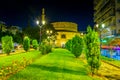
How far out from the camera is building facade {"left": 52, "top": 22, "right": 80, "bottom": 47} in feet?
475

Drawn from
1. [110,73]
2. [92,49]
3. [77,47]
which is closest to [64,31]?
[77,47]

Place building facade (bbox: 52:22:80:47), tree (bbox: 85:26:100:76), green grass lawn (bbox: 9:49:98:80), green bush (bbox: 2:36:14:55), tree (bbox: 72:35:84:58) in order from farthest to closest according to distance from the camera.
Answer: building facade (bbox: 52:22:80:47)
green bush (bbox: 2:36:14:55)
tree (bbox: 72:35:84:58)
tree (bbox: 85:26:100:76)
green grass lawn (bbox: 9:49:98:80)

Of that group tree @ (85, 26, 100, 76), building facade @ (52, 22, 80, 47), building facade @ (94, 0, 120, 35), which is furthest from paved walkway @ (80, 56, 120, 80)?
building facade @ (52, 22, 80, 47)

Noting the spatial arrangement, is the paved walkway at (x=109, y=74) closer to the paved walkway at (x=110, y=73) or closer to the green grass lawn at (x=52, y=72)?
the paved walkway at (x=110, y=73)

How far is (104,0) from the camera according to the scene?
8650 cm

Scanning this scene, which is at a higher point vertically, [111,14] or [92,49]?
[111,14]

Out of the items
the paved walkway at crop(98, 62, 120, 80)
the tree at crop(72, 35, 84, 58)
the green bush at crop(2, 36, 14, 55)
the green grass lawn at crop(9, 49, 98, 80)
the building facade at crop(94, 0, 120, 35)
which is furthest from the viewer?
the building facade at crop(94, 0, 120, 35)

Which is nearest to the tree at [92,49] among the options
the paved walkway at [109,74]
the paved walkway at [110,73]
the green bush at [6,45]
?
the paved walkway at [109,74]

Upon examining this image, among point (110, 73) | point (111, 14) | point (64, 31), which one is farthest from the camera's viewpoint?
point (64, 31)

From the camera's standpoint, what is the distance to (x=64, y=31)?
148 meters

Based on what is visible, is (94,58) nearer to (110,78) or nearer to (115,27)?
(110,78)

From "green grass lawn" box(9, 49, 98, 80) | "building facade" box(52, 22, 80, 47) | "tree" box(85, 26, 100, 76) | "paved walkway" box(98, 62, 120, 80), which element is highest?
"building facade" box(52, 22, 80, 47)

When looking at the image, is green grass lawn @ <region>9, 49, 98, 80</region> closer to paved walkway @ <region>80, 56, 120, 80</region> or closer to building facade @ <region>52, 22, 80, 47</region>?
paved walkway @ <region>80, 56, 120, 80</region>

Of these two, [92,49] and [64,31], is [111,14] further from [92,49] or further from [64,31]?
[64,31]
